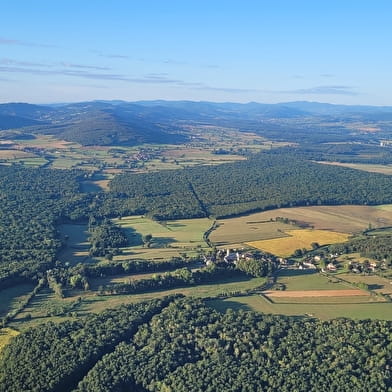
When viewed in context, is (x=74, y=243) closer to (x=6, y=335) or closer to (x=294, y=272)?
(x=6, y=335)

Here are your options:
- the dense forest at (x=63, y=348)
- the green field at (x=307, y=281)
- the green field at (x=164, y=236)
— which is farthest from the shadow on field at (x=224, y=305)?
the green field at (x=164, y=236)

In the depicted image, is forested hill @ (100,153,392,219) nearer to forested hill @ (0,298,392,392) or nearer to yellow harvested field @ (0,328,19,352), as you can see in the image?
forested hill @ (0,298,392,392)

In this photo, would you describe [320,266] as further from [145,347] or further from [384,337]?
[145,347]

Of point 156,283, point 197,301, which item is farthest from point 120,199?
point 197,301

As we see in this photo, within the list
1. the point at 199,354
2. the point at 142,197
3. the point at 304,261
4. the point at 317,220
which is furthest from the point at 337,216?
the point at 199,354

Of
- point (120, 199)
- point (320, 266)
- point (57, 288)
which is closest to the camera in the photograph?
point (57, 288)

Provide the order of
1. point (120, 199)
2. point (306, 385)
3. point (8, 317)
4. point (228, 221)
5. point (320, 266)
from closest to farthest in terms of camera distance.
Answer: point (306, 385) < point (8, 317) < point (320, 266) < point (228, 221) < point (120, 199)
